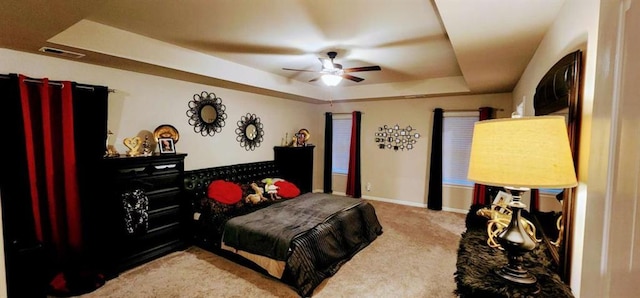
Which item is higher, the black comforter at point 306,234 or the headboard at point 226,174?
the headboard at point 226,174

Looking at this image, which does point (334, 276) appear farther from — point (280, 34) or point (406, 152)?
point (406, 152)

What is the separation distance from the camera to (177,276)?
286cm

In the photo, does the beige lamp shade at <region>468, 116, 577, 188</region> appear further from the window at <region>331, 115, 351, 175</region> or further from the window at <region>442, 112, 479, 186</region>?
the window at <region>331, 115, 351, 175</region>

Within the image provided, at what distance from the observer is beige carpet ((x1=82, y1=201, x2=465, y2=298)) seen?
2602 mm

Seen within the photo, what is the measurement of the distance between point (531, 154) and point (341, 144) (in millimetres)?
5440

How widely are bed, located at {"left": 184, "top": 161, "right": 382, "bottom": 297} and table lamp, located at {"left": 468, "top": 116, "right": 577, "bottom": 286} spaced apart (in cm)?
188

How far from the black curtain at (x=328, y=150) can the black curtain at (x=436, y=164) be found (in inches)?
87.4

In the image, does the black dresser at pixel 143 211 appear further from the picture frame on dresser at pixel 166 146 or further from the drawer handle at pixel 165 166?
the picture frame on dresser at pixel 166 146

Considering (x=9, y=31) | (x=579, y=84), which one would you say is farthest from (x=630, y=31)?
(x=9, y=31)

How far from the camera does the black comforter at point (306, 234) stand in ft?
8.75

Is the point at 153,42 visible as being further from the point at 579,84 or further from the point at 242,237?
the point at 579,84

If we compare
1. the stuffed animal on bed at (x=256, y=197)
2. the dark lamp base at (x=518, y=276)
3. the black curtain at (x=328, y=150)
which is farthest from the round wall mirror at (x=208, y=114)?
the dark lamp base at (x=518, y=276)

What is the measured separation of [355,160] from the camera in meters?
6.12

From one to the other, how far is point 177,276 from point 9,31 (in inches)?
98.0
